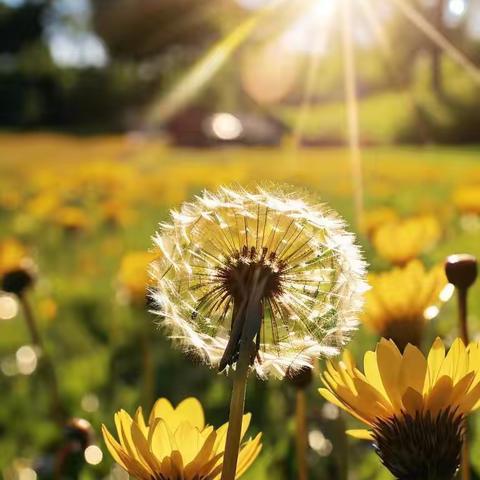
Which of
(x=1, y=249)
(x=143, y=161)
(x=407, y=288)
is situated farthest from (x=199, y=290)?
(x=143, y=161)

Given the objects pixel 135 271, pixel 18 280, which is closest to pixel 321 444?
pixel 135 271

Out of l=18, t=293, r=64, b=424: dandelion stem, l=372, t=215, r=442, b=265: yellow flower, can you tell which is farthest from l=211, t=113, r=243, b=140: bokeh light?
l=18, t=293, r=64, b=424: dandelion stem

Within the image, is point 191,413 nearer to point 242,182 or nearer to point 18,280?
point 18,280

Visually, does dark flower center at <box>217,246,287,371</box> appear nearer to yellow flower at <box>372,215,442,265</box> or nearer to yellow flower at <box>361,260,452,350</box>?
yellow flower at <box>361,260,452,350</box>

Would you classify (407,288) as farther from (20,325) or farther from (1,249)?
(20,325)

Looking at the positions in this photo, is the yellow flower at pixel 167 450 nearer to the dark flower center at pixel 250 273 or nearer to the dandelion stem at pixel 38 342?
the dark flower center at pixel 250 273
